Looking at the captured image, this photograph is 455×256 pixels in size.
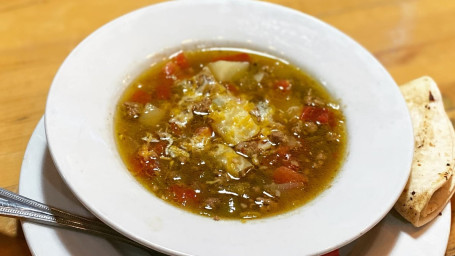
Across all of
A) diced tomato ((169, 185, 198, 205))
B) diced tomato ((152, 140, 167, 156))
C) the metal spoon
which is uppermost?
diced tomato ((169, 185, 198, 205))

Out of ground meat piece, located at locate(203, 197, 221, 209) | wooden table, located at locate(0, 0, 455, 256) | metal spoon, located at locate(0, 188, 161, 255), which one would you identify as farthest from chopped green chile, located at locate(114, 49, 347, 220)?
wooden table, located at locate(0, 0, 455, 256)

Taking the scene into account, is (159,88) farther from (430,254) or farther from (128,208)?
(430,254)

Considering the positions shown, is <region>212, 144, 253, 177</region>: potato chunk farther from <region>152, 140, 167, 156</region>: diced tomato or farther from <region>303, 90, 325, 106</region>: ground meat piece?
<region>303, 90, 325, 106</region>: ground meat piece

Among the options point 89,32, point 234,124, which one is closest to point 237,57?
point 234,124

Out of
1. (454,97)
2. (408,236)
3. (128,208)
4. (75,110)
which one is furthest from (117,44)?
(454,97)

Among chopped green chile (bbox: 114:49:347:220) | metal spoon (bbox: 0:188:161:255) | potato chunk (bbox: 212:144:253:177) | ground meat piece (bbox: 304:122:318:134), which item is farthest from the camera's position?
ground meat piece (bbox: 304:122:318:134)

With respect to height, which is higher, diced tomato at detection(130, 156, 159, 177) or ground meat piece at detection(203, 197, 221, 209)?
ground meat piece at detection(203, 197, 221, 209)

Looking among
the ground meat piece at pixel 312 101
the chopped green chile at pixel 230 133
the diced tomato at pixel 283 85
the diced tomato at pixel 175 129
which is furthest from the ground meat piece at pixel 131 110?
the ground meat piece at pixel 312 101

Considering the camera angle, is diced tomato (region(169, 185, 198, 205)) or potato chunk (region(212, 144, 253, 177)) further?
potato chunk (region(212, 144, 253, 177))
